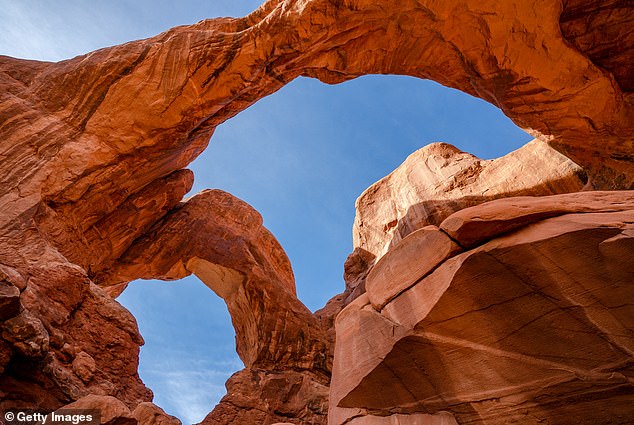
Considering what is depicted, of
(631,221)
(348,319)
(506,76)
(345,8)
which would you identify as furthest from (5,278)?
(506,76)

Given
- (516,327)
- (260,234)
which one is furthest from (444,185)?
(516,327)

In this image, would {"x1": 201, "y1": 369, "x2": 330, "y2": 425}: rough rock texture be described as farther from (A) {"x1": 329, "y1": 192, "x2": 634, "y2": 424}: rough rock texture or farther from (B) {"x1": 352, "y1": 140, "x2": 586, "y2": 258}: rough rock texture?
(B) {"x1": 352, "y1": 140, "x2": 586, "y2": 258}: rough rock texture

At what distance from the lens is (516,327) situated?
585 cm

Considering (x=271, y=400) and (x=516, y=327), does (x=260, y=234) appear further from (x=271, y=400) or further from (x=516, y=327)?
(x=516, y=327)

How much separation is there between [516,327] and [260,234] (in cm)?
1624

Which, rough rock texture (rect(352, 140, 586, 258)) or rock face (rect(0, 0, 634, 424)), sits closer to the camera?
rock face (rect(0, 0, 634, 424))

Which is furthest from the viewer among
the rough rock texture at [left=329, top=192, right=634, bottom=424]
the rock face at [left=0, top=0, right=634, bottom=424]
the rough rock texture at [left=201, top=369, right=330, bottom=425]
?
the rough rock texture at [left=201, top=369, right=330, bottom=425]

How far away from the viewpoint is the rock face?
5.70 m

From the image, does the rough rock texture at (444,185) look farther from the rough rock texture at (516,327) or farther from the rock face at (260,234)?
the rough rock texture at (516,327)

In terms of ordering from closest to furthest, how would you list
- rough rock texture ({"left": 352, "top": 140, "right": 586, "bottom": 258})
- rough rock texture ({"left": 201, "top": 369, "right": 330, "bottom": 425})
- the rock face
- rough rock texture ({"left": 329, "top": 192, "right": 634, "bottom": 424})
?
rough rock texture ({"left": 329, "top": 192, "right": 634, "bottom": 424}) → the rock face → rough rock texture ({"left": 201, "top": 369, "right": 330, "bottom": 425}) → rough rock texture ({"left": 352, "top": 140, "right": 586, "bottom": 258})

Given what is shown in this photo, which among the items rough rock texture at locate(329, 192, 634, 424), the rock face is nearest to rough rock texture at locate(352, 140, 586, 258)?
the rock face

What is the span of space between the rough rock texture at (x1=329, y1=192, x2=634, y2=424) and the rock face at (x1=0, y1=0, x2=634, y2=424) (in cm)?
3

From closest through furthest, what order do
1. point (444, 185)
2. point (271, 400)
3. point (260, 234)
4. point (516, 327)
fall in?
point (516, 327) < point (271, 400) < point (444, 185) < point (260, 234)

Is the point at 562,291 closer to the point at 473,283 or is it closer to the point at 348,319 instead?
the point at 473,283
